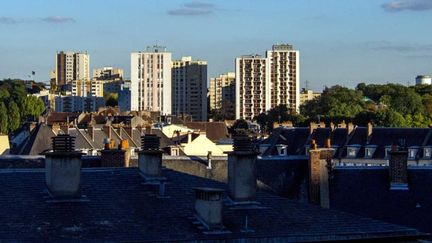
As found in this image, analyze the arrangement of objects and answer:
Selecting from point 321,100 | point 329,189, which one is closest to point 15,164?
point 329,189

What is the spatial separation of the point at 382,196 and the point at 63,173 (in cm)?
1865

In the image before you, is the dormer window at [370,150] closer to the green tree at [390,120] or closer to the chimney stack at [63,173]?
the green tree at [390,120]

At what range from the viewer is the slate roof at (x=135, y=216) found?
23578 mm

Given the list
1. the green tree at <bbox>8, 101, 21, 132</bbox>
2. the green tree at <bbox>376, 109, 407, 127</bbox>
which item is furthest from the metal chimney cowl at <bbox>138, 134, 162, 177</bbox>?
the green tree at <bbox>8, 101, 21, 132</bbox>

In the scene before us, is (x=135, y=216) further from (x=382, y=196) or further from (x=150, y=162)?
(x=382, y=196)

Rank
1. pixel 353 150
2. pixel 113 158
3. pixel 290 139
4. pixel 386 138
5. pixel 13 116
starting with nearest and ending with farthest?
pixel 113 158 < pixel 386 138 < pixel 353 150 < pixel 290 139 < pixel 13 116

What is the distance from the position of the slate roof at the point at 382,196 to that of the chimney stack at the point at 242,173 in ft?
46.1

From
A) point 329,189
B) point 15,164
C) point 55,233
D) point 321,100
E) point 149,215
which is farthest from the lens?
point 321,100

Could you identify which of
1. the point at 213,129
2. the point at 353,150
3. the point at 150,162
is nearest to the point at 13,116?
the point at 213,129

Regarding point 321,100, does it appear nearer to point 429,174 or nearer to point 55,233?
point 429,174

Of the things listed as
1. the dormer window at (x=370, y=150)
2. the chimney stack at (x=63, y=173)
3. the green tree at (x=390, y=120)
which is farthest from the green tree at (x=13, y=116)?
the chimney stack at (x=63, y=173)

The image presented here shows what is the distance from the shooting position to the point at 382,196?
41.0 m

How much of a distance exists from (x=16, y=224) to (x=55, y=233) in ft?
2.80

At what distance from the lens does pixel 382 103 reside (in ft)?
652
